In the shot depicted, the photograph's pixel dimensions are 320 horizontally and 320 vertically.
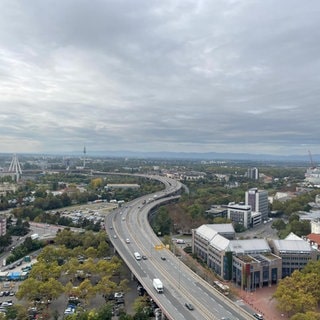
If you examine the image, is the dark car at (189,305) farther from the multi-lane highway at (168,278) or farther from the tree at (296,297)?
the tree at (296,297)

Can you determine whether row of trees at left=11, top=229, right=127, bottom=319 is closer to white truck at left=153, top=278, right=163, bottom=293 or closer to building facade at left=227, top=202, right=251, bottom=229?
white truck at left=153, top=278, right=163, bottom=293

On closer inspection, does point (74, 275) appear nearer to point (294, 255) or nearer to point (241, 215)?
point (294, 255)

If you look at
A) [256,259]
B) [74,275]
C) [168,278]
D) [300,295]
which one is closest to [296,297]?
[300,295]

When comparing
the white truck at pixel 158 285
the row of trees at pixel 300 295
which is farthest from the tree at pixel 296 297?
the white truck at pixel 158 285

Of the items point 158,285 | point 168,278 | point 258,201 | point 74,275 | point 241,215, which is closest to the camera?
point 158,285

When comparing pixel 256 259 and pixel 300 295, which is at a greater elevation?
pixel 256 259

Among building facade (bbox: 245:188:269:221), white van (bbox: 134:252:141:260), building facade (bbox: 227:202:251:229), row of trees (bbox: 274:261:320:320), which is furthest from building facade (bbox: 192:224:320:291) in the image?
building facade (bbox: 245:188:269:221)

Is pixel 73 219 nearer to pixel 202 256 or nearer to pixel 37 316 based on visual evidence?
pixel 202 256

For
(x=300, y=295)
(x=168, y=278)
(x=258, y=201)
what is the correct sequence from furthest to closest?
(x=258, y=201) → (x=168, y=278) → (x=300, y=295)
